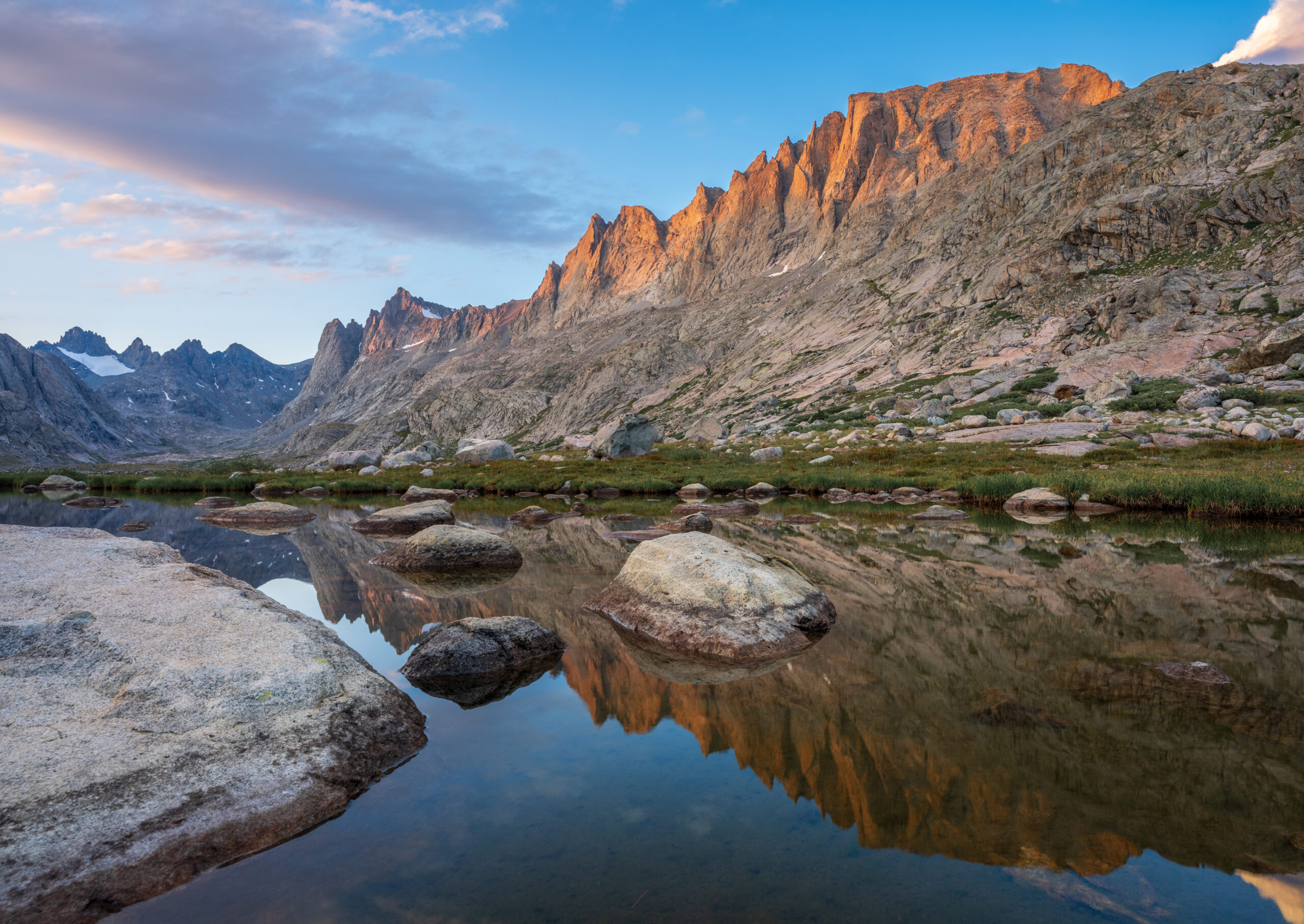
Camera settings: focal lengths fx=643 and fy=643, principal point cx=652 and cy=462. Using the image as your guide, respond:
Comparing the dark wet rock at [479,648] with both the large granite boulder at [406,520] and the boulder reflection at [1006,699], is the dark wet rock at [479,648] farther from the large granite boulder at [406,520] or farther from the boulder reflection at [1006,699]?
the large granite boulder at [406,520]

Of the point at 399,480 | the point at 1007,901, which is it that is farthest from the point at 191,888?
the point at 399,480

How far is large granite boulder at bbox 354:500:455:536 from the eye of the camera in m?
24.0

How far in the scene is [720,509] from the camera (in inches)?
1145

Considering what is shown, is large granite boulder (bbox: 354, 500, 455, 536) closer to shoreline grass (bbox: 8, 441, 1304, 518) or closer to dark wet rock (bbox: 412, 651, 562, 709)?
dark wet rock (bbox: 412, 651, 562, 709)

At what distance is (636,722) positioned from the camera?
7402mm

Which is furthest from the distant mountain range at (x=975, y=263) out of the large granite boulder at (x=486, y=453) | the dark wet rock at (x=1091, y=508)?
the dark wet rock at (x=1091, y=508)

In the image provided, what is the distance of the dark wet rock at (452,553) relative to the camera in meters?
16.2

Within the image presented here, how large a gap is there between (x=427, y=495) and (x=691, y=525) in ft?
75.3

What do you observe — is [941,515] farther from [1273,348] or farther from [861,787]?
[1273,348]

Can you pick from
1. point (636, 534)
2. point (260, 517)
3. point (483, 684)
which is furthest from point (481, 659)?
point (260, 517)

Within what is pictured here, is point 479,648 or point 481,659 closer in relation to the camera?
point 481,659

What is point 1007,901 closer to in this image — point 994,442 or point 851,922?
point 851,922

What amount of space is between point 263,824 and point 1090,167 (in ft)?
416

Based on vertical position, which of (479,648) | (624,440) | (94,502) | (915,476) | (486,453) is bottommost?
(94,502)
